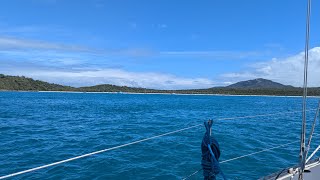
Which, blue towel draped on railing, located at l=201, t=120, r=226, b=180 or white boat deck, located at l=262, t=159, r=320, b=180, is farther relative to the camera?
blue towel draped on railing, located at l=201, t=120, r=226, b=180

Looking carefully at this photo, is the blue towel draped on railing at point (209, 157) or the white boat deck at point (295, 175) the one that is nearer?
the white boat deck at point (295, 175)

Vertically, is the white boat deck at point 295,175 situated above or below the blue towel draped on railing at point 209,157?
below

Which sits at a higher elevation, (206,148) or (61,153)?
(206,148)

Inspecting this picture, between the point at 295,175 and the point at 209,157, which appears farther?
the point at 209,157

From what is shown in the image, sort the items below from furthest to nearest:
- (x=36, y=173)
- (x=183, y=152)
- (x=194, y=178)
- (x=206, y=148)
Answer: (x=183, y=152) < (x=36, y=173) < (x=194, y=178) < (x=206, y=148)

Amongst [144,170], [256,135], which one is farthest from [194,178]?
[256,135]

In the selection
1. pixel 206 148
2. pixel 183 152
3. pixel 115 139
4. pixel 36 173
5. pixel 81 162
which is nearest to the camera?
pixel 206 148

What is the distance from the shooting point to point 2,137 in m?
16.1

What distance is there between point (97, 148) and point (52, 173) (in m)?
4.31

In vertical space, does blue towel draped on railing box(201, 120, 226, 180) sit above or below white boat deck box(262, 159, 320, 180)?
above

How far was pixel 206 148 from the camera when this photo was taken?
15.1ft

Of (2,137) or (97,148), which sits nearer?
(97,148)

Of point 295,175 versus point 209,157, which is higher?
point 209,157

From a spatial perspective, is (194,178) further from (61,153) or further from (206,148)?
(61,153)
